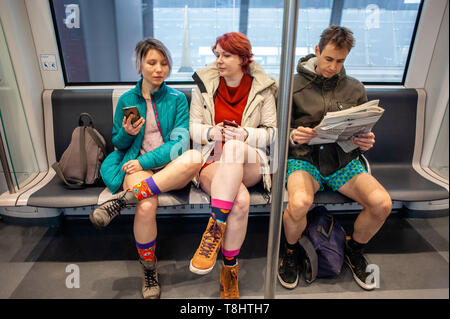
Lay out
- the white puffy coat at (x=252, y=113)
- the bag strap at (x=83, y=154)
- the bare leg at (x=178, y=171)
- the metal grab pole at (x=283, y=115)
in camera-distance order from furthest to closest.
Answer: the bag strap at (x=83, y=154)
the white puffy coat at (x=252, y=113)
the bare leg at (x=178, y=171)
the metal grab pole at (x=283, y=115)

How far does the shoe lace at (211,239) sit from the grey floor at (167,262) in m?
0.33

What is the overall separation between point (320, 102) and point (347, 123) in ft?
1.05

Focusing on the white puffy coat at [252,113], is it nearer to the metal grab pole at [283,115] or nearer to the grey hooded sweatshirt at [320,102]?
the grey hooded sweatshirt at [320,102]

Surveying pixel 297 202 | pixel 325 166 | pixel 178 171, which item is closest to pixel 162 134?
pixel 178 171

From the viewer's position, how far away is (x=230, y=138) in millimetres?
1711

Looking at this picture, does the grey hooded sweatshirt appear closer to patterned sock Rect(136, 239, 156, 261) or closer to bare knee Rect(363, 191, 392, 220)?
bare knee Rect(363, 191, 392, 220)

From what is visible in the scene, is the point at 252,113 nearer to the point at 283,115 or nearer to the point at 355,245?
the point at 283,115

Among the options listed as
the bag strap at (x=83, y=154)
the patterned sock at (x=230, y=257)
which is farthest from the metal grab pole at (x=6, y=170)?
the patterned sock at (x=230, y=257)

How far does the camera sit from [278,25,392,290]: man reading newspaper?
172 centimetres

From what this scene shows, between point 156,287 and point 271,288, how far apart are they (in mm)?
775

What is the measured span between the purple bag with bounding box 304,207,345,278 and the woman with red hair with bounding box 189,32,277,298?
0.41 metres

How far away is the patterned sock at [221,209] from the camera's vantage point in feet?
4.99

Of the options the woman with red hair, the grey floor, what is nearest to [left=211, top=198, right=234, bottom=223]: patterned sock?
the woman with red hair

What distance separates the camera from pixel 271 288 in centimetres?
124
